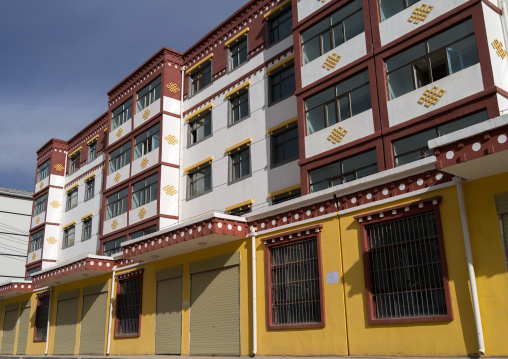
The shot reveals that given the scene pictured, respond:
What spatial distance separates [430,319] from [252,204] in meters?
10.7

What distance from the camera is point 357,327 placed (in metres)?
13.3

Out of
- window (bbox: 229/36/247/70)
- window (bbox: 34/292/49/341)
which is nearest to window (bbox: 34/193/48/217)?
window (bbox: 34/292/49/341)

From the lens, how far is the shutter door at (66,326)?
26969mm

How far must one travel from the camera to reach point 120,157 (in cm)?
2967

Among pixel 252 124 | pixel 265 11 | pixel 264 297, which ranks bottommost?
pixel 264 297

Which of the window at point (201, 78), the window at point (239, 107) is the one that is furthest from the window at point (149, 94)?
the window at point (239, 107)

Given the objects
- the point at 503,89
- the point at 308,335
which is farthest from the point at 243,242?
the point at 503,89

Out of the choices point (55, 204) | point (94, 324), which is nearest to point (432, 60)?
point (94, 324)

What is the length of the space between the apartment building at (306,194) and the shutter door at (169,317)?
3.3 inches

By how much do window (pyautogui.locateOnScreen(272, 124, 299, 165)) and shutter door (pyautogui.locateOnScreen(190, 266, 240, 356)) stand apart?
208 inches

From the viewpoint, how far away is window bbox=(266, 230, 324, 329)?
581 inches

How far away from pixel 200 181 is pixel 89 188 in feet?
42.5

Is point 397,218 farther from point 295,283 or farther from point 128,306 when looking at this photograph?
point 128,306

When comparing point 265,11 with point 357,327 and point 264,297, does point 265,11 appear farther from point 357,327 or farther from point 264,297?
point 357,327
